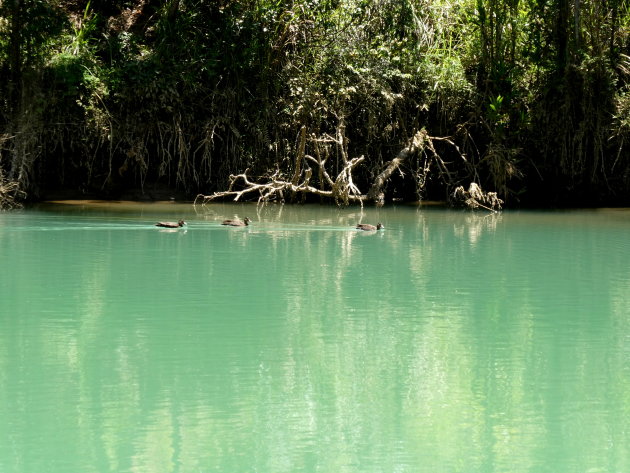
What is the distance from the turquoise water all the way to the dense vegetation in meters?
7.45

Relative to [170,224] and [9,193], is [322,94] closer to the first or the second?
[9,193]

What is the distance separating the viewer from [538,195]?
20.1m

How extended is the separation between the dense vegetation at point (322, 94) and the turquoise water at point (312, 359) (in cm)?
745

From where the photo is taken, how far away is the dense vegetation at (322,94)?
18.4 metres

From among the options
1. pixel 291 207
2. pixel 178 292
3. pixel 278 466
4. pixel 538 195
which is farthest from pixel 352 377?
pixel 538 195

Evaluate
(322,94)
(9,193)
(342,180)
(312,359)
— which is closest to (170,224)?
(9,193)

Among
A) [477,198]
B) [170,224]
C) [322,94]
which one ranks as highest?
[322,94]

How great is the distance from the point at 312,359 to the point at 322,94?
1385 cm

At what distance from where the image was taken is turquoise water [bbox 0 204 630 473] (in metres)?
4.21

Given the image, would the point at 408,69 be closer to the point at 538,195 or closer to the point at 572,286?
the point at 538,195

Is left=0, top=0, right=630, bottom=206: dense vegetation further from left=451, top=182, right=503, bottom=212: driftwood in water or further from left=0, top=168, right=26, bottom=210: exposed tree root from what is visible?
left=0, top=168, right=26, bottom=210: exposed tree root

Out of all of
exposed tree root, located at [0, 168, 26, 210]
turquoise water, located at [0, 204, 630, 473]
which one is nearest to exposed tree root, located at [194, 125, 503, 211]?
exposed tree root, located at [0, 168, 26, 210]

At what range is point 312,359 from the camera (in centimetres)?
577

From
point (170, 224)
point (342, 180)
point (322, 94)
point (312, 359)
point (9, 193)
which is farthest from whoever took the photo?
point (322, 94)
